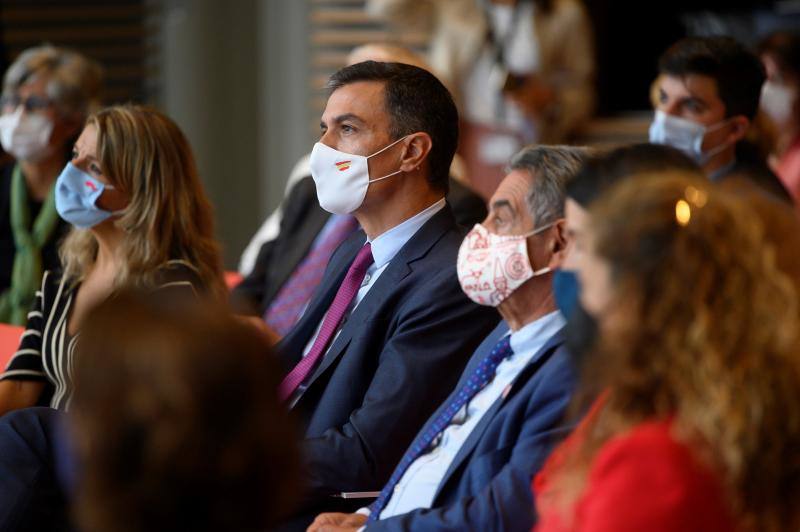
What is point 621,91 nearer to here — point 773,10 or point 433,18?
point 773,10

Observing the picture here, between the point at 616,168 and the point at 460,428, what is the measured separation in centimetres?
78

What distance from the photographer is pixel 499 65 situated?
19.8 feet

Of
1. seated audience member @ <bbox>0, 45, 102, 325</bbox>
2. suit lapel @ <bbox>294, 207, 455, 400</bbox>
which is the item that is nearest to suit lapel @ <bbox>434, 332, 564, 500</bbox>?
suit lapel @ <bbox>294, 207, 455, 400</bbox>

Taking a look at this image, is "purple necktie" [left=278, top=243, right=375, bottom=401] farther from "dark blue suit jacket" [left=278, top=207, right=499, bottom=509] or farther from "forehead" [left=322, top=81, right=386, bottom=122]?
"forehead" [left=322, top=81, right=386, bottom=122]

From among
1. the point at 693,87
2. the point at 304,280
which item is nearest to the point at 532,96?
the point at 693,87

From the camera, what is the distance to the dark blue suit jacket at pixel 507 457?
224 cm

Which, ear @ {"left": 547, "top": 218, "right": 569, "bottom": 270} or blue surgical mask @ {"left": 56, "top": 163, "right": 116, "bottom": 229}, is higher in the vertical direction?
ear @ {"left": 547, "top": 218, "right": 569, "bottom": 270}

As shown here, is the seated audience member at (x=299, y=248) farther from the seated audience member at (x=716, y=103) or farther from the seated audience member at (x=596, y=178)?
the seated audience member at (x=596, y=178)

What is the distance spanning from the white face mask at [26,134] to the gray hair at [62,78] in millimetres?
110

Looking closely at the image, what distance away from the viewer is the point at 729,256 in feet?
5.36

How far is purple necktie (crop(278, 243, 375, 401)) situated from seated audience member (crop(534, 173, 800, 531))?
4.76ft

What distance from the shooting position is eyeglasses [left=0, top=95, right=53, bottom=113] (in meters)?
4.73

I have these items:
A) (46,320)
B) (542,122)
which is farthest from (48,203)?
(542,122)

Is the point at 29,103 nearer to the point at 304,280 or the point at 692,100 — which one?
the point at 304,280
